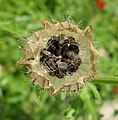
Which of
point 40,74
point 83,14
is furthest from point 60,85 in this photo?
point 83,14

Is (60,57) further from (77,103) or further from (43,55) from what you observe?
(77,103)

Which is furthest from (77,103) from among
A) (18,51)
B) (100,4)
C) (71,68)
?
(100,4)

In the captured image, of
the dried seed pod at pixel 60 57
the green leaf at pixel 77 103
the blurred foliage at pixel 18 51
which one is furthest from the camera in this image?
the blurred foliage at pixel 18 51

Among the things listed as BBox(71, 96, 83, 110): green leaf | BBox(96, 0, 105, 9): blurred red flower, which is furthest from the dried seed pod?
BBox(96, 0, 105, 9): blurred red flower

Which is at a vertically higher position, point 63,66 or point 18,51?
point 18,51

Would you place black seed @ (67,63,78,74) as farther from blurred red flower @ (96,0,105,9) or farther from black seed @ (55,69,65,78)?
blurred red flower @ (96,0,105,9)

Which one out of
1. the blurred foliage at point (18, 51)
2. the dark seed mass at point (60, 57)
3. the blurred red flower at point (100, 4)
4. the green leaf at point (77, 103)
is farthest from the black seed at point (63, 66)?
the blurred red flower at point (100, 4)

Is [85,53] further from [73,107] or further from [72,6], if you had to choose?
[72,6]

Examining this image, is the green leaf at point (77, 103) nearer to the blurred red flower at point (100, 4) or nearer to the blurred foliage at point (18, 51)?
the blurred foliage at point (18, 51)
